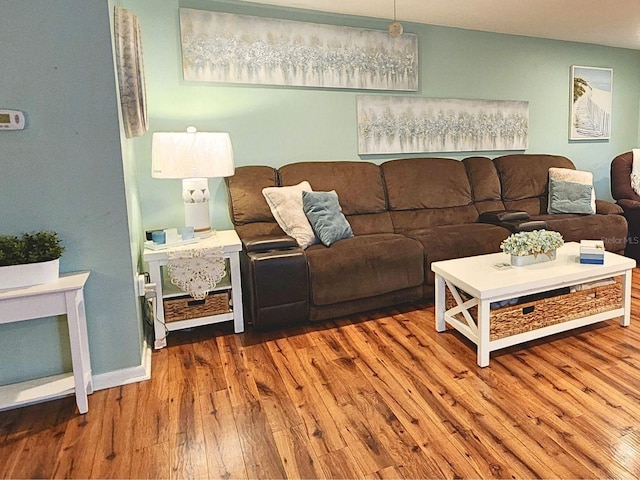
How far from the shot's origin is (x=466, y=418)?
176 centimetres

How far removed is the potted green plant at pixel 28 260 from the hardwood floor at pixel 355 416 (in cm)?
63

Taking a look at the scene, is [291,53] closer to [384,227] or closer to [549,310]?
[384,227]

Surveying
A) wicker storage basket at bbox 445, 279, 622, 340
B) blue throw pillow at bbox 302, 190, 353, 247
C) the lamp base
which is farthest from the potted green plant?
wicker storage basket at bbox 445, 279, 622, 340

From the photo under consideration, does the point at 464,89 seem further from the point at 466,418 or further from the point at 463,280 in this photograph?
the point at 466,418

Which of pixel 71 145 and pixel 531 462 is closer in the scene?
pixel 531 462

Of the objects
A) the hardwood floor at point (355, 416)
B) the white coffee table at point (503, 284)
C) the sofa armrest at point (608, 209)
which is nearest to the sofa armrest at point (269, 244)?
the hardwood floor at point (355, 416)

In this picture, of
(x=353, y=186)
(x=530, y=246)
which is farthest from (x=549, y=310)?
(x=353, y=186)

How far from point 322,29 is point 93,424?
10.5 feet

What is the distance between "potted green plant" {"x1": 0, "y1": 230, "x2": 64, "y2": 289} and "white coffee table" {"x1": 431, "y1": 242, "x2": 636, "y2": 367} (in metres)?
1.97

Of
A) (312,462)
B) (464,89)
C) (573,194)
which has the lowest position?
(312,462)

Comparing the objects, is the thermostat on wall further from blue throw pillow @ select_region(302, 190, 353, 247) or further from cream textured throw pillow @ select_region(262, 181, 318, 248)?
blue throw pillow @ select_region(302, 190, 353, 247)

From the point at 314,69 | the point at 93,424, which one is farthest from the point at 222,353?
the point at 314,69

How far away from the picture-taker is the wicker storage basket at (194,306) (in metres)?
2.57

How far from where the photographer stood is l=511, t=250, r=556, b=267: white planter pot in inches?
97.1
